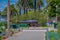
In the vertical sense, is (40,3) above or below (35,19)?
above

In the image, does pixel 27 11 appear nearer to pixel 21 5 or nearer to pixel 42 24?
pixel 21 5

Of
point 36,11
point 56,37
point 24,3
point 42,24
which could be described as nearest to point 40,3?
point 36,11

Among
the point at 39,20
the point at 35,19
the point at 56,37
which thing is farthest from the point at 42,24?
the point at 56,37

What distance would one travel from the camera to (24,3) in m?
77.2

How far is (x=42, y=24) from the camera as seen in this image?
2844 inches

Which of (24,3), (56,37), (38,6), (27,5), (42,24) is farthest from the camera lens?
(38,6)

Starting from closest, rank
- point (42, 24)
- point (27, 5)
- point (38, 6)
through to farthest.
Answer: point (42, 24) < point (27, 5) < point (38, 6)

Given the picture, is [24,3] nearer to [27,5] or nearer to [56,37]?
[27,5]

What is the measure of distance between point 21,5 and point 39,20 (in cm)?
1094

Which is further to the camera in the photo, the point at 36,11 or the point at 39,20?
the point at 36,11

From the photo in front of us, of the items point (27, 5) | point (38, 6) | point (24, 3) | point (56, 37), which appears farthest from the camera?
point (38, 6)

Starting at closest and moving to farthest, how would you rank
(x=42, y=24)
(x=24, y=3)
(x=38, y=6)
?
(x=42, y=24) → (x=24, y=3) → (x=38, y=6)

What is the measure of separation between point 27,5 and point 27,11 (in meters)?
7.43

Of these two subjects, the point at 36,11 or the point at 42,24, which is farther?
the point at 36,11
